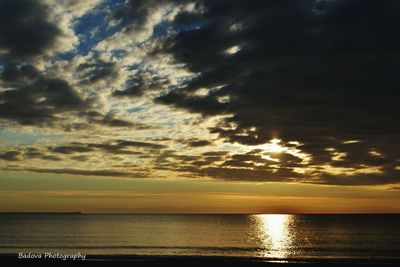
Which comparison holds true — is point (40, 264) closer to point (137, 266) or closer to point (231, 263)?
point (137, 266)

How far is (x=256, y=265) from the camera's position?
44125 millimetres

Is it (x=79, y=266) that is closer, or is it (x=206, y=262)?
(x=79, y=266)

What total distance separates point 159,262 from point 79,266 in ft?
27.0

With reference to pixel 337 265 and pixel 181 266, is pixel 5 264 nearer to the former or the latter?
pixel 181 266

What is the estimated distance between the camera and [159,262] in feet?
148

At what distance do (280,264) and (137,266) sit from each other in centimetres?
1480

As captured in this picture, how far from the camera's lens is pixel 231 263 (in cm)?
4497

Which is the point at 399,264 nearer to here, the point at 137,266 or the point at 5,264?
the point at 137,266

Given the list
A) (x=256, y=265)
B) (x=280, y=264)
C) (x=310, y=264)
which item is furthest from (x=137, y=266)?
(x=310, y=264)

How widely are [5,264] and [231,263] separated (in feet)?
72.9

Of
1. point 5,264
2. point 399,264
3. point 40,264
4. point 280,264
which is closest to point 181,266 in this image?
point 280,264

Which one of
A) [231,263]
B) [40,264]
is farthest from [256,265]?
[40,264]

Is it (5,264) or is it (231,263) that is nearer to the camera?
(5,264)

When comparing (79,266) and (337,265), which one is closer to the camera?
(79,266)
